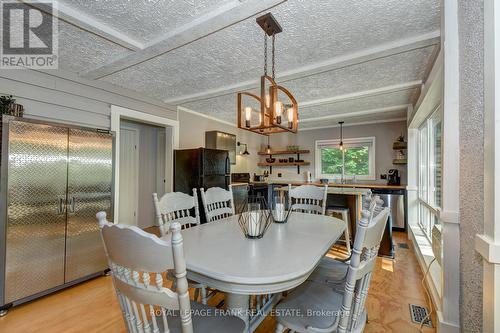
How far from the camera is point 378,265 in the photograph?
9.88 feet

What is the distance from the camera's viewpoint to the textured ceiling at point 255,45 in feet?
5.57

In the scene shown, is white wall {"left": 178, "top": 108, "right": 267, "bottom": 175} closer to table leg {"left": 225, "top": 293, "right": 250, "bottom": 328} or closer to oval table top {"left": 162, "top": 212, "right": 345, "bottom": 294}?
oval table top {"left": 162, "top": 212, "right": 345, "bottom": 294}

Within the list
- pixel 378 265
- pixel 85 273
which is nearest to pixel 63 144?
pixel 85 273

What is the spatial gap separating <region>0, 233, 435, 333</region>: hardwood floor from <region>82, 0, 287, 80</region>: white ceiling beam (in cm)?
241

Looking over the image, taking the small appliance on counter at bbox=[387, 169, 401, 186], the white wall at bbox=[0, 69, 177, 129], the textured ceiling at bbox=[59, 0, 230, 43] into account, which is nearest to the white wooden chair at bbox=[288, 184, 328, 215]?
the textured ceiling at bbox=[59, 0, 230, 43]

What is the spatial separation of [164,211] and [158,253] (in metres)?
1.17

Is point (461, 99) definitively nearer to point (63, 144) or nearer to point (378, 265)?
point (378, 265)

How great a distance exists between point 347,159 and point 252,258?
213 inches

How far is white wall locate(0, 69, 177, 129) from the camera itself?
2.42 meters

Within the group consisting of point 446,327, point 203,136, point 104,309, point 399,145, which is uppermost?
point 203,136

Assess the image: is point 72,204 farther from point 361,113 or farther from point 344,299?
point 361,113

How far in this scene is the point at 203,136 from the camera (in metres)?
4.96

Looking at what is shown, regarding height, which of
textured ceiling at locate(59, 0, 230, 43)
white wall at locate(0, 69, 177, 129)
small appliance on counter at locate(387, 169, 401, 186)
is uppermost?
textured ceiling at locate(59, 0, 230, 43)

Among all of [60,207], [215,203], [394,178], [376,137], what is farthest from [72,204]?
[376,137]
